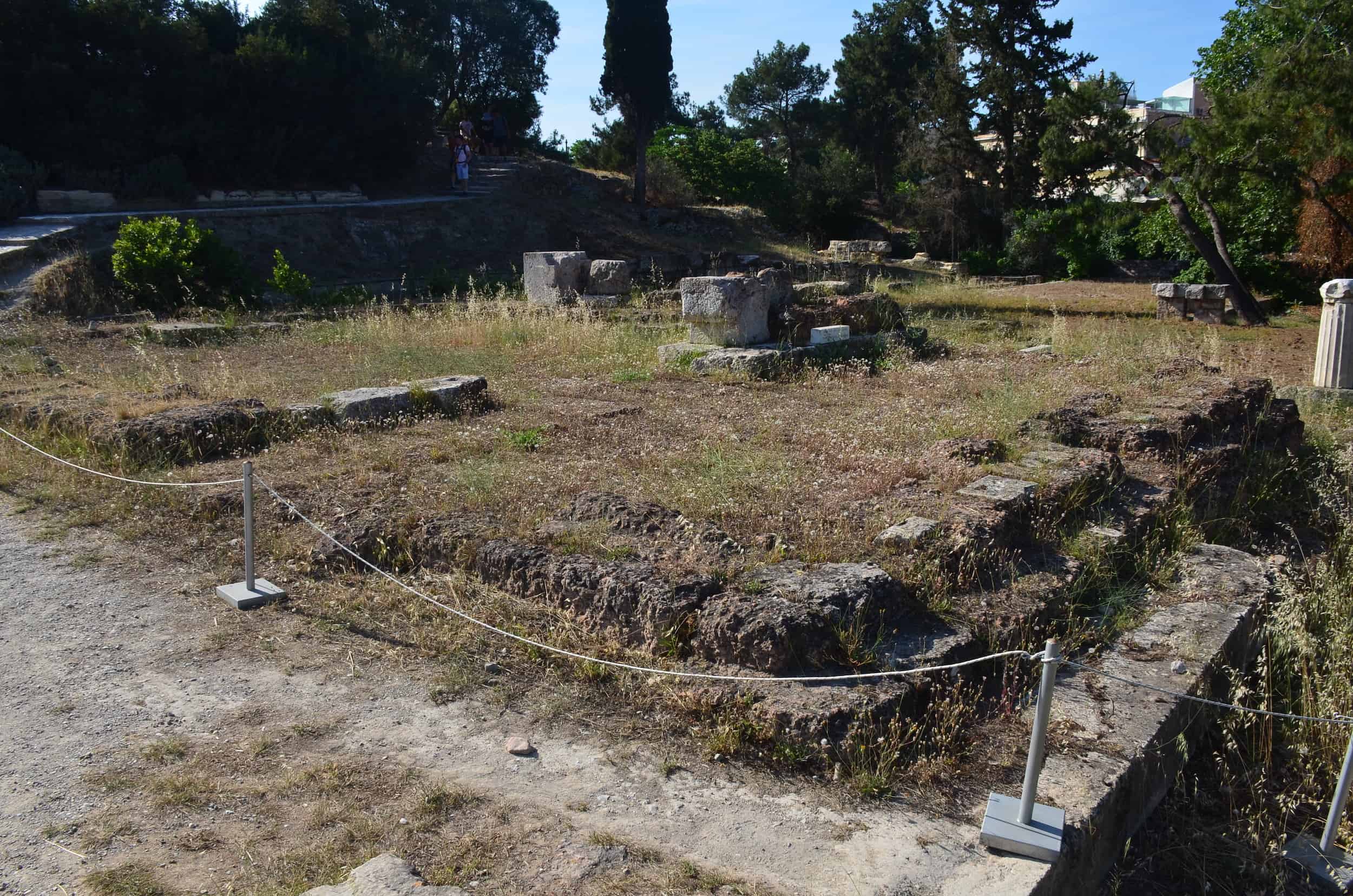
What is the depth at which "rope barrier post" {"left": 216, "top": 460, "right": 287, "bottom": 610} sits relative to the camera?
4984 millimetres

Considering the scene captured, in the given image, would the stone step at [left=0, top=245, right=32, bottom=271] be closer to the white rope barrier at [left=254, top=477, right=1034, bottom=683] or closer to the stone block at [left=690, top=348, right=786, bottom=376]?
the stone block at [left=690, top=348, right=786, bottom=376]

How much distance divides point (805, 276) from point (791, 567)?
49.8ft

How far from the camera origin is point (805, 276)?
62.4 ft

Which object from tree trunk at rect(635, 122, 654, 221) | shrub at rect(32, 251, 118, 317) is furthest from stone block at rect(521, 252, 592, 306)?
tree trunk at rect(635, 122, 654, 221)

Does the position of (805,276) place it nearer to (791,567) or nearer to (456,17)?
(791,567)

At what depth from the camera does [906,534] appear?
4836 mm

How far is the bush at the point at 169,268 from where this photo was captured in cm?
1444

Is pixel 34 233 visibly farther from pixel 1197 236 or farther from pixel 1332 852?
pixel 1197 236

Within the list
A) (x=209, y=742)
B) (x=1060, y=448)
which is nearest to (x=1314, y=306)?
(x=1060, y=448)

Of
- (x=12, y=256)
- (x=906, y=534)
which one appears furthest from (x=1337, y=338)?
(x=12, y=256)

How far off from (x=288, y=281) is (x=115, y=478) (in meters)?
10.0

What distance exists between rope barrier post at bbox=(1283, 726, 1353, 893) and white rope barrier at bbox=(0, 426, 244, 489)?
198 inches

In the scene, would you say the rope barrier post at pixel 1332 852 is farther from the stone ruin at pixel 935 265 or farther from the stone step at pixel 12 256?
the stone ruin at pixel 935 265

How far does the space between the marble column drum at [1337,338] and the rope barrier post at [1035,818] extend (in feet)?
29.9
